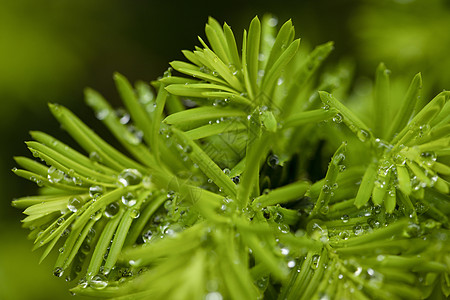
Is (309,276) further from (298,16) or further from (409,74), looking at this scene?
(298,16)

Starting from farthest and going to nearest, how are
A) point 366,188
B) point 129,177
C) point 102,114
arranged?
point 102,114 → point 129,177 → point 366,188

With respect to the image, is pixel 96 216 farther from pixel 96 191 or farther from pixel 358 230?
pixel 358 230

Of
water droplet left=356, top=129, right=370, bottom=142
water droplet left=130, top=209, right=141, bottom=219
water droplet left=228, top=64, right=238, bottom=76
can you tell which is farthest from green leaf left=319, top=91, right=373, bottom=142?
water droplet left=130, top=209, right=141, bottom=219

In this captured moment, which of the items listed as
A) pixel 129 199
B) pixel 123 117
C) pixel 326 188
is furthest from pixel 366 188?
pixel 123 117

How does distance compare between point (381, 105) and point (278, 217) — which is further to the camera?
point (381, 105)

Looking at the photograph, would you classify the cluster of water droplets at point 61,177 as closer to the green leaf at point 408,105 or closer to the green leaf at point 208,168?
the green leaf at point 208,168

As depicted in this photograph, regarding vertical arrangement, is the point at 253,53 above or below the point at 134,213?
above

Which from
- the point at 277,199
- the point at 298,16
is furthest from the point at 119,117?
the point at 298,16
